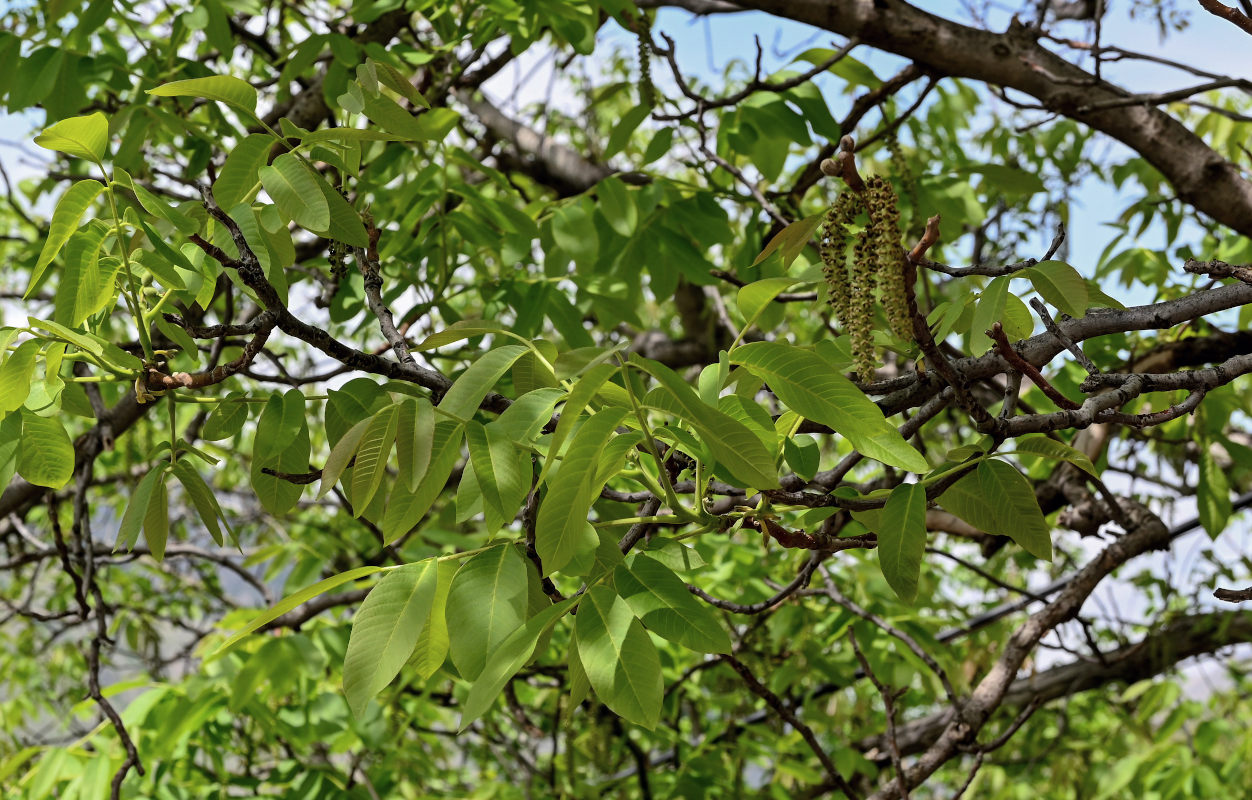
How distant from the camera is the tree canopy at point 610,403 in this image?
100cm

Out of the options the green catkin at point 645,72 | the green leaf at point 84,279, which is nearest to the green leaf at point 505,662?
the green leaf at point 84,279

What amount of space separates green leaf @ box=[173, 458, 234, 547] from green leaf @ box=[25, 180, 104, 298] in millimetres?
250

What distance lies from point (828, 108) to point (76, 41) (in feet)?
5.48

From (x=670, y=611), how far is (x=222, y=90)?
757 mm

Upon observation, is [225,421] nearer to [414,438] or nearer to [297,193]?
[297,193]

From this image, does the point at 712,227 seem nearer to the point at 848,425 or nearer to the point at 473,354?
the point at 473,354

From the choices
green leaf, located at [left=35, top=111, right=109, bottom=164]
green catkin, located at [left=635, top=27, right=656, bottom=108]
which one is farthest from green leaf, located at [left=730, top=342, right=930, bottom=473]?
green catkin, located at [left=635, top=27, right=656, bottom=108]

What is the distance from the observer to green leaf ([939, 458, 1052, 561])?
1062 millimetres

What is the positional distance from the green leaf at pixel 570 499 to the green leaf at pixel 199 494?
17.3 inches

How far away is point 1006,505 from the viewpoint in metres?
1.07

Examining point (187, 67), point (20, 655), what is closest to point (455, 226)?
point (187, 67)

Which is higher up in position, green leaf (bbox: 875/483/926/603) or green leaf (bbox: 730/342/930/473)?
green leaf (bbox: 730/342/930/473)

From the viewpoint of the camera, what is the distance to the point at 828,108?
2166 mm

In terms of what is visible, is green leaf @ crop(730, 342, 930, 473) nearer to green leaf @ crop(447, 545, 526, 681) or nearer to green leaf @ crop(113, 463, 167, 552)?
green leaf @ crop(447, 545, 526, 681)
